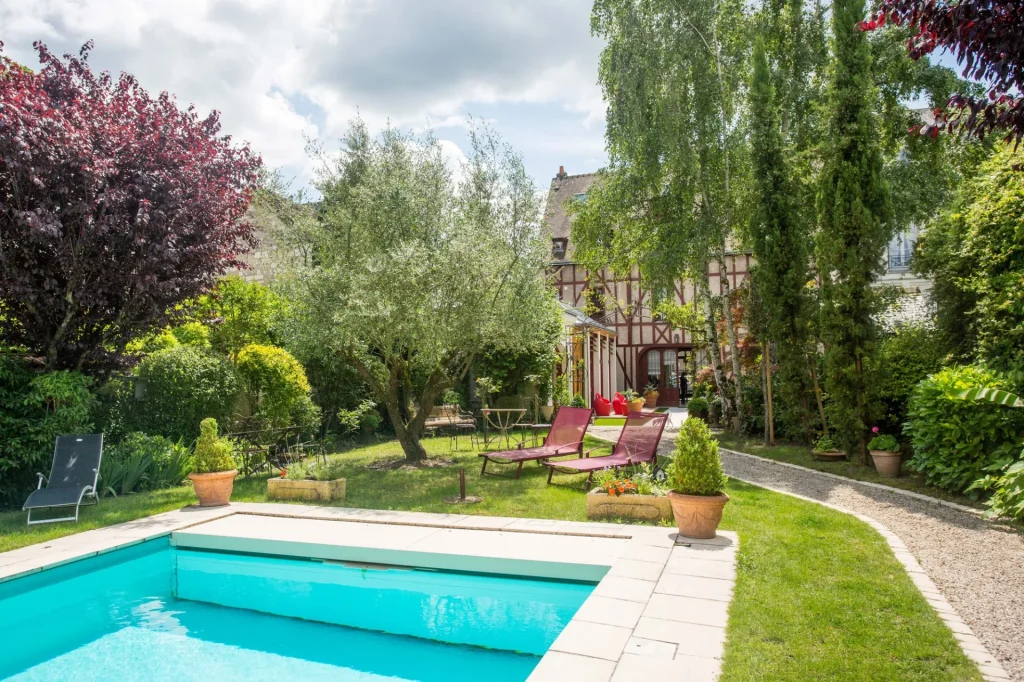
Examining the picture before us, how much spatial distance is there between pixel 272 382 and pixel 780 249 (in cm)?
987

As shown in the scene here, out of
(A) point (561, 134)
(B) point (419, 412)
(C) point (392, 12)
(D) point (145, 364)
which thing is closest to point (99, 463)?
(D) point (145, 364)

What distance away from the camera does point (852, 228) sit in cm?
1034

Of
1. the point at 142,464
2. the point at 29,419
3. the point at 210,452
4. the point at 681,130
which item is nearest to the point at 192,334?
the point at 142,464

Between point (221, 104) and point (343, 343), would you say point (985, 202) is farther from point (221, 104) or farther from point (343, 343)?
point (221, 104)

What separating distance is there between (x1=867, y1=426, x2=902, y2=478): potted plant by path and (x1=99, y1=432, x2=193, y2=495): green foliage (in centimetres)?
1049

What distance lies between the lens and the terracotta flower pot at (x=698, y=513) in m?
5.86

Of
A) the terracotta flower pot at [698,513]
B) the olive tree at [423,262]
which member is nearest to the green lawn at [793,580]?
the terracotta flower pot at [698,513]


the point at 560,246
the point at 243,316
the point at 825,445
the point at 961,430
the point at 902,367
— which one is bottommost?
the point at 825,445

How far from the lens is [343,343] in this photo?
9594mm

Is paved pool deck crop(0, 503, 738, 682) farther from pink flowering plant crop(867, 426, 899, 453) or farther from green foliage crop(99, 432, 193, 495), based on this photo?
pink flowering plant crop(867, 426, 899, 453)

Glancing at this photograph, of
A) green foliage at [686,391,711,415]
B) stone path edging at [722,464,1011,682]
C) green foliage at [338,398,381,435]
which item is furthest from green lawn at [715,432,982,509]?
green foliage at [338,398,381,435]

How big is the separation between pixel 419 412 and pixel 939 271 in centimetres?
843

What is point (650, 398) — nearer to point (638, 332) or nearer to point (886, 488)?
point (638, 332)

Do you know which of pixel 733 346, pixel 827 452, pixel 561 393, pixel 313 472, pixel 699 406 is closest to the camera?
pixel 313 472
